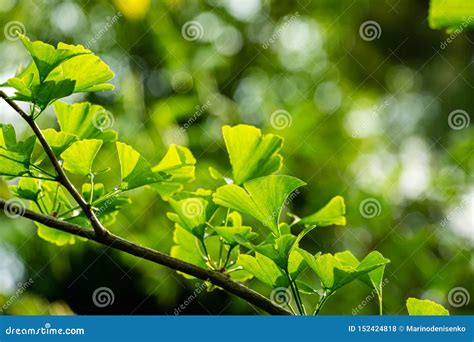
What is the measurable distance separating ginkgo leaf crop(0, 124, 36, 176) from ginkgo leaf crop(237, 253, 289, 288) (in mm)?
171

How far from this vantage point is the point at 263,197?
475 mm

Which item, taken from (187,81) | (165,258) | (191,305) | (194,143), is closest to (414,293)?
(191,305)

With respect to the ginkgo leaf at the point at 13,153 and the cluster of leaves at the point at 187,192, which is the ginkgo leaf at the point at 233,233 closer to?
the cluster of leaves at the point at 187,192

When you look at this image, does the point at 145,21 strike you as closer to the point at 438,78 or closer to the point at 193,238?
the point at 438,78

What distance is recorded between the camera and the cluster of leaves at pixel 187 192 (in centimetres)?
44

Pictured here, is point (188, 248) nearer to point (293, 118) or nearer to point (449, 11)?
point (449, 11)

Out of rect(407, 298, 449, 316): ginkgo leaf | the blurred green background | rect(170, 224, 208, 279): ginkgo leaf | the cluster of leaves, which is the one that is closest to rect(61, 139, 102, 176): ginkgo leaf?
the cluster of leaves

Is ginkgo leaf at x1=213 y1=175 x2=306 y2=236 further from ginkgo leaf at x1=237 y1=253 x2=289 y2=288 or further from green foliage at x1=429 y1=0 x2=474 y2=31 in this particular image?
green foliage at x1=429 y1=0 x2=474 y2=31

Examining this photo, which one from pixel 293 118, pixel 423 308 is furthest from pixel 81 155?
pixel 293 118

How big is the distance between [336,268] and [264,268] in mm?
54

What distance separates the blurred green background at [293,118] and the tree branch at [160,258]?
100 cm

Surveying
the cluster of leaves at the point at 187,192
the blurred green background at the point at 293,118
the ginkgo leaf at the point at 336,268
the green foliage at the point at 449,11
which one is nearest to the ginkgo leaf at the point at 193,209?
the cluster of leaves at the point at 187,192

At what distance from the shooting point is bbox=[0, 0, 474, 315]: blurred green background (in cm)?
155

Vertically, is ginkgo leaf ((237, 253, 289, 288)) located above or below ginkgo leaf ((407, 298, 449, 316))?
below
